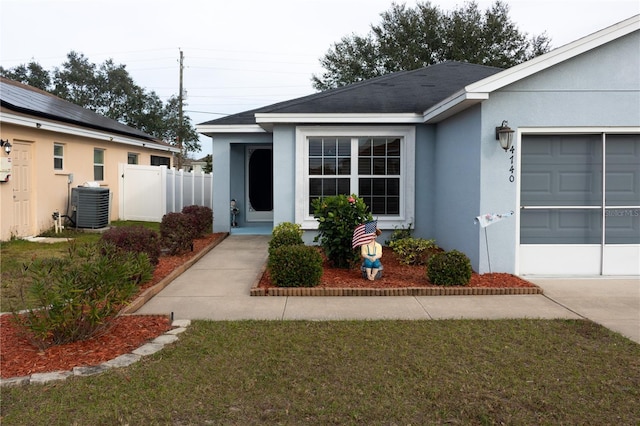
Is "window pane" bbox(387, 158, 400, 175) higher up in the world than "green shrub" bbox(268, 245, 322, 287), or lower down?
higher up

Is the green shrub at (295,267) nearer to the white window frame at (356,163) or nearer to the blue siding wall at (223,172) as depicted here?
the white window frame at (356,163)

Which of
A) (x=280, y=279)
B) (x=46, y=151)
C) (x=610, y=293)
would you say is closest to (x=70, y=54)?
(x=46, y=151)

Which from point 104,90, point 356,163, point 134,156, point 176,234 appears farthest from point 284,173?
point 104,90

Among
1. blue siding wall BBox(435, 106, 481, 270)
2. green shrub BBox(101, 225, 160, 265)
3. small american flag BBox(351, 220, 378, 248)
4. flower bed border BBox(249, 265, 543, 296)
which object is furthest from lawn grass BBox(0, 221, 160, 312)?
blue siding wall BBox(435, 106, 481, 270)

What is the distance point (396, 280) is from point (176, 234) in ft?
15.0

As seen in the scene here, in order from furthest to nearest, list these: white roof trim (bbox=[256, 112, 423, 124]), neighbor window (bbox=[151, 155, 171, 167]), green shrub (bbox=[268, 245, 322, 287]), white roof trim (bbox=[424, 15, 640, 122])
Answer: neighbor window (bbox=[151, 155, 171, 167]) → white roof trim (bbox=[256, 112, 423, 124]) → white roof trim (bbox=[424, 15, 640, 122]) → green shrub (bbox=[268, 245, 322, 287])

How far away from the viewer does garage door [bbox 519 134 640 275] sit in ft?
26.3

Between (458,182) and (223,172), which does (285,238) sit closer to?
(458,182)

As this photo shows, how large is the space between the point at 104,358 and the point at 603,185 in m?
7.41

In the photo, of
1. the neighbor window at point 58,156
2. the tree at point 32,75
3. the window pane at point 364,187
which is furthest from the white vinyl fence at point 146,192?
the tree at point 32,75

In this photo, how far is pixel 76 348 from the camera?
4883 millimetres

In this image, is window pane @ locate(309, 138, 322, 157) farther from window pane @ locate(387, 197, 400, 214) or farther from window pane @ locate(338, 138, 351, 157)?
window pane @ locate(387, 197, 400, 214)

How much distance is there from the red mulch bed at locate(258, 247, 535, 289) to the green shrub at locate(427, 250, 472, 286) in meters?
0.13

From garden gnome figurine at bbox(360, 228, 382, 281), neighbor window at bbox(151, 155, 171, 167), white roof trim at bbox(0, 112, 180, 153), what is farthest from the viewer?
neighbor window at bbox(151, 155, 171, 167)
